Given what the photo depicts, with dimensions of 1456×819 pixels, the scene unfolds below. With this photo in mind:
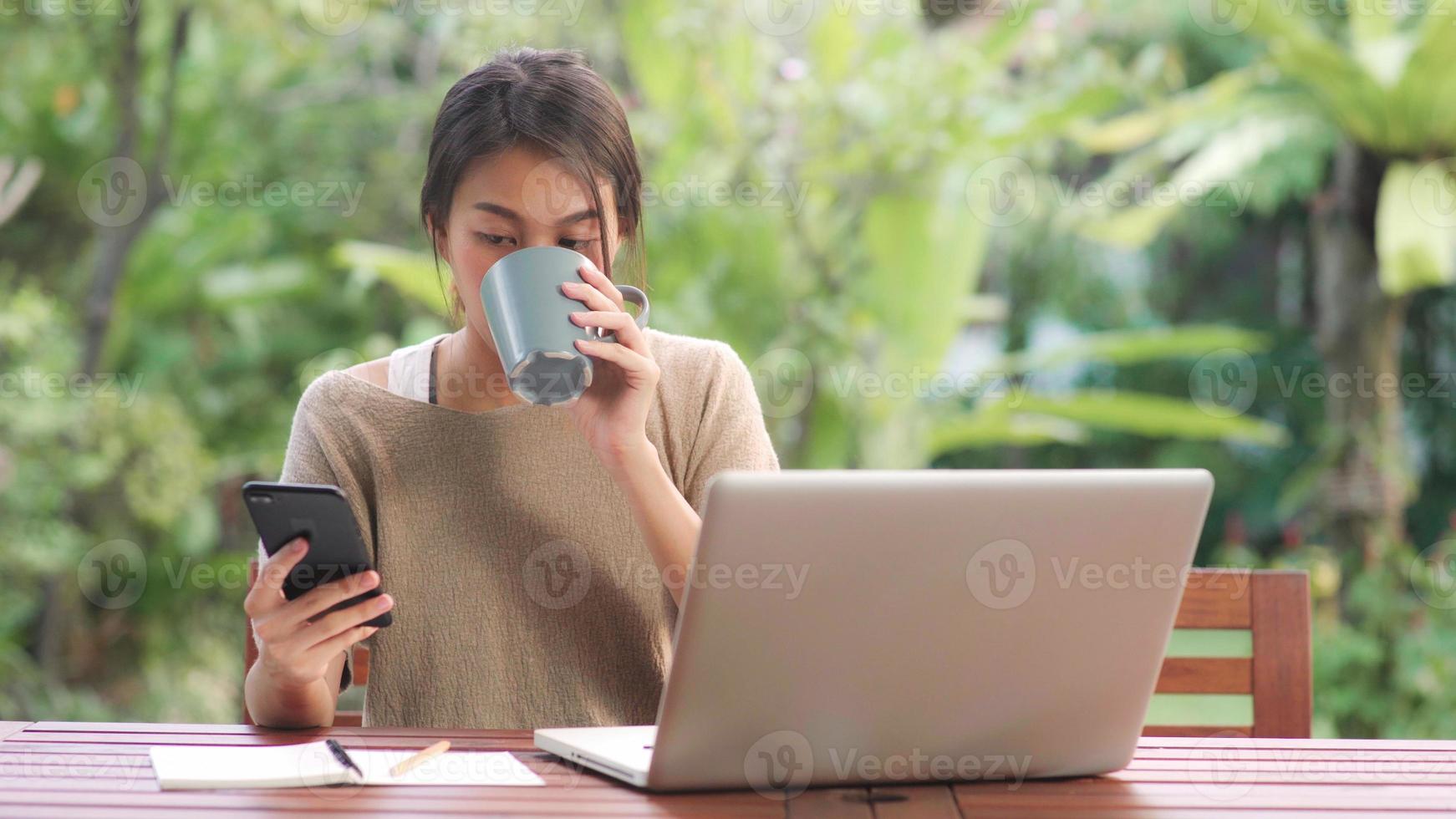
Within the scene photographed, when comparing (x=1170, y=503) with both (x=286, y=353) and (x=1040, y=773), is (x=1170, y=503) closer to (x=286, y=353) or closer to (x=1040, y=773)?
(x=1040, y=773)

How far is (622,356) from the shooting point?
1.16 m

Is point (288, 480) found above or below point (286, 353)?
above

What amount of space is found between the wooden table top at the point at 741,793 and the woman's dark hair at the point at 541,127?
55 cm

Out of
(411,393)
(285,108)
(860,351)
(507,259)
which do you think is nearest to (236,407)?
(285,108)

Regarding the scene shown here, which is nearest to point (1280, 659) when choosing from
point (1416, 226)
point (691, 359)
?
point (691, 359)

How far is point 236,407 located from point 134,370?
35 cm

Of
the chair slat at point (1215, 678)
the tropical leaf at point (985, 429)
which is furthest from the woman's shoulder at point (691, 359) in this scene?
the tropical leaf at point (985, 429)

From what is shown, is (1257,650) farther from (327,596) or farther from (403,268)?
(403,268)

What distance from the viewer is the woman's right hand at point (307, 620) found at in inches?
39.8

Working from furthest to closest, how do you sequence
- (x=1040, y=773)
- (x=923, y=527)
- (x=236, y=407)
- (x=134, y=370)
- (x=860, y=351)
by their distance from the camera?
(x=236, y=407) < (x=134, y=370) < (x=860, y=351) < (x=1040, y=773) < (x=923, y=527)

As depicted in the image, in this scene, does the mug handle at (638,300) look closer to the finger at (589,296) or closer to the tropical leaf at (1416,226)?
the finger at (589,296)

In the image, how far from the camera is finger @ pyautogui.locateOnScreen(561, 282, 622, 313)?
42.7 inches

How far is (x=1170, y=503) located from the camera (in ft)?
2.73

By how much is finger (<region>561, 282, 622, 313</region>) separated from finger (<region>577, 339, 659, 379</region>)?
3cm
